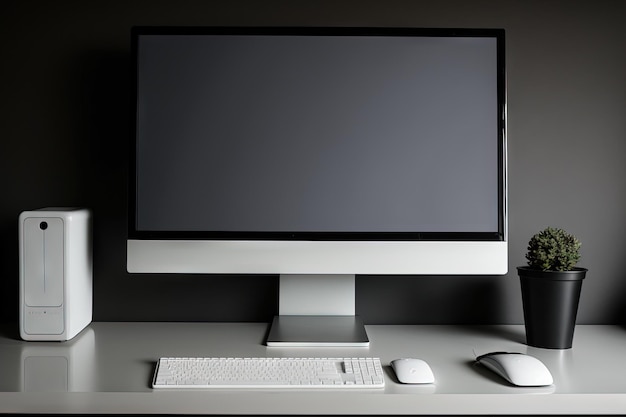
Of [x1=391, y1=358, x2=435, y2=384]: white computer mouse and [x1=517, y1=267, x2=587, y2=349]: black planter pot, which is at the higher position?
[x1=517, y1=267, x2=587, y2=349]: black planter pot

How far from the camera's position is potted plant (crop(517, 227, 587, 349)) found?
160 centimetres

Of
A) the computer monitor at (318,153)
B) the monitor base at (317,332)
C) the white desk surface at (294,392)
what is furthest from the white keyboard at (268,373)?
the computer monitor at (318,153)

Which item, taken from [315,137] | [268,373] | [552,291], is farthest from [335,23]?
[268,373]

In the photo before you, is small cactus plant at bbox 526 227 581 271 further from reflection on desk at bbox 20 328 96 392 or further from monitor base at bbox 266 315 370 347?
reflection on desk at bbox 20 328 96 392

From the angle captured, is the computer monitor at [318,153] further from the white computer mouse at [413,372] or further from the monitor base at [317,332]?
the white computer mouse at [413,372]

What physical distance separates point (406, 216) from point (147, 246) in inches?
27.1

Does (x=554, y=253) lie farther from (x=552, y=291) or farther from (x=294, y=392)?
(x=294, y=392)

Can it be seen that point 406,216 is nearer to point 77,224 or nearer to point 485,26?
point 485,26

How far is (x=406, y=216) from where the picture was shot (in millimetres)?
1682

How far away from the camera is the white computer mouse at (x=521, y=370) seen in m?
1.30

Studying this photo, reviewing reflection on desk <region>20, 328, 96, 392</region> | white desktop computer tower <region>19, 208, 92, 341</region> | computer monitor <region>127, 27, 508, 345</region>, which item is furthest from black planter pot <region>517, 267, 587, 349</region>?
white desktop computer tower <region>19, 208, 92, 341</region>

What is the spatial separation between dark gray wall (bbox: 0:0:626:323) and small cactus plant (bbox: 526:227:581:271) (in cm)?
29

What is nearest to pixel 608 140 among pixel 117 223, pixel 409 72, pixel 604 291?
pixel 604 291

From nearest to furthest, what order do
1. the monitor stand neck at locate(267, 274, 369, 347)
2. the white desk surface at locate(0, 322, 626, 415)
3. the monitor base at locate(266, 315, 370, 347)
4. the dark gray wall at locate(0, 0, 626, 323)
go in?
1. the white desk surface at locate(0, 322, 626, 415)
2. the monitor base at locate(266, 315, 370, 347)
3. the monitor stand neck at locate(267, 274, 369, 347)
4. the dark gray wall at locate(0, 0, 626, 323)
